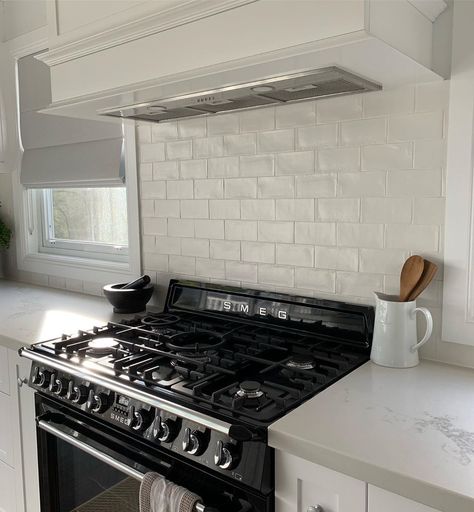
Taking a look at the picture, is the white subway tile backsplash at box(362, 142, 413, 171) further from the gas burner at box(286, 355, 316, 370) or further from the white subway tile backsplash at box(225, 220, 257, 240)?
the gas burner at box(286, 355, 316, 370)

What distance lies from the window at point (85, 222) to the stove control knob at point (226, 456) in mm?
1515

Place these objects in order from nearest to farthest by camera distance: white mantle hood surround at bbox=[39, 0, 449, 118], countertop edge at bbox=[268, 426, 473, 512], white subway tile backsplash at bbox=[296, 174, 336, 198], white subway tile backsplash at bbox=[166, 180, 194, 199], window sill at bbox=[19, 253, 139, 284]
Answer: countertop edge at bbox=[268, 426, 473, 512], white mantle hood surround at bbox=[39, 0, 449, 118], white subway tile backsplash at bbox=[296, 174, 336, 198], white subway tile backsplash at bbox=[166, 180, 194, 199], window sill at bbox=[19, 253, 139, 284]

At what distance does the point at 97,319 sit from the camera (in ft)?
7.09

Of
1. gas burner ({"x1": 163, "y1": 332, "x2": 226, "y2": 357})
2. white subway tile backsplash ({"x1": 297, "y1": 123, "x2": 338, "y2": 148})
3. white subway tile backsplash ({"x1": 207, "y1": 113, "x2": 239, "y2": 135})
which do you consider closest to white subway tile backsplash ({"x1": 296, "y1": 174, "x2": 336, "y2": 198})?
white subway tile backsplash ({"x1": 297, "y1": 123, "x2": 338, "y2": 148})

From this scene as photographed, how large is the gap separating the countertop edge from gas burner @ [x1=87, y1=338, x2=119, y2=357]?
2.35 ft

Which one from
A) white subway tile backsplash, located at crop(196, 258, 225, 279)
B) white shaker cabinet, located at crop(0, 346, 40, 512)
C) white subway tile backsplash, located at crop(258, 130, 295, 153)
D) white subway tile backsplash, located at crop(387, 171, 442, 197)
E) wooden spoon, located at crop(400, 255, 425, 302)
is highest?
white subway tile backsplash, located at crop(258, 130, 295, 153)

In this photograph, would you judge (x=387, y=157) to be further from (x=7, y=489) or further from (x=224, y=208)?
(x=7, y=489)

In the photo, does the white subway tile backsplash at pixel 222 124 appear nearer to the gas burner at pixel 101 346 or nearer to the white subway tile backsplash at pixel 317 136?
the white subway tile backsplash at pixel 317 136

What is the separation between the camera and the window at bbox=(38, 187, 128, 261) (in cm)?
264

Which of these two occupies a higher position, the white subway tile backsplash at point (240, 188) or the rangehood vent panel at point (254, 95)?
the rangehood vent panel at point (254, 95)

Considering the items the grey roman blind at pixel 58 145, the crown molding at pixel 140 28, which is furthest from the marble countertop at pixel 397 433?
the grey roman blind at pixel 58 145

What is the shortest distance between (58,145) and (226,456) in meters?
2.04

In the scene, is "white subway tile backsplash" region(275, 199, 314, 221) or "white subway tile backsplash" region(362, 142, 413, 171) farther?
"white subway tile backsplash" region(275, 199, 314, 221)

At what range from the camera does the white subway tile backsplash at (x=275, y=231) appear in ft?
6.07
